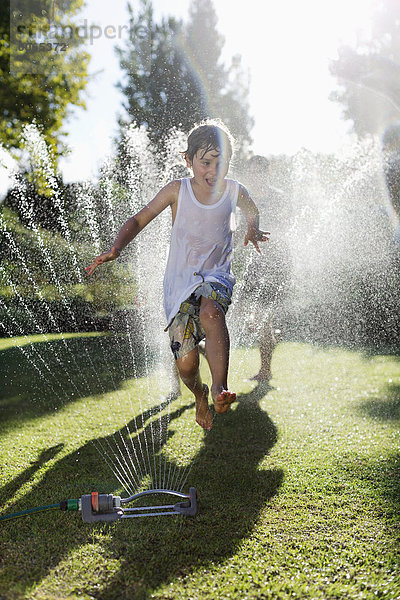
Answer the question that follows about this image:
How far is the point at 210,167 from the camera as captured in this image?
2527 mm

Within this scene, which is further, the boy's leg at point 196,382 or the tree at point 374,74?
the tree at point 374,74

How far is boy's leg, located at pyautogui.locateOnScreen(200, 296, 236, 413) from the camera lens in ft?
7.28

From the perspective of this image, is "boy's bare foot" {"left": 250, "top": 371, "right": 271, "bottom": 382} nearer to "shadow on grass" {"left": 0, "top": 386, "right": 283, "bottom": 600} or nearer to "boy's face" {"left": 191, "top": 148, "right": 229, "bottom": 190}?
"shadow on grass" {"left": 0, "top": 386, "right": 283, "bottom": 600}

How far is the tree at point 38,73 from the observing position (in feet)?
32.3

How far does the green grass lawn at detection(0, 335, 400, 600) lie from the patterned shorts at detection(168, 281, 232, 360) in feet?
2.35

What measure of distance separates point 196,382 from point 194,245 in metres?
0.66

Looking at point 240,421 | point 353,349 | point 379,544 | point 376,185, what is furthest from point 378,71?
point 379,544

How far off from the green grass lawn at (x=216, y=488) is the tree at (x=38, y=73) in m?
6.49

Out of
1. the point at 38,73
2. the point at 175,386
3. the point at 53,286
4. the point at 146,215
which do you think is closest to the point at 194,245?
the point at 146,215

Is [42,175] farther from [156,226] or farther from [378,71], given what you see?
A: [378,71]

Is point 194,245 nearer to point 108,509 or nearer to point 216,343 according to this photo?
point 216,343

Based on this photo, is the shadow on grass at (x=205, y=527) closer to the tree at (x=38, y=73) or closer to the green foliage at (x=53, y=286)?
the green foliage at (x=53, y=286)

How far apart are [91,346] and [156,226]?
2.17 metres

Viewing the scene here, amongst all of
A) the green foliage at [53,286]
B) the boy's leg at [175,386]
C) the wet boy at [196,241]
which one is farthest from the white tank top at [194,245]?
the green foliage at [53,286]
